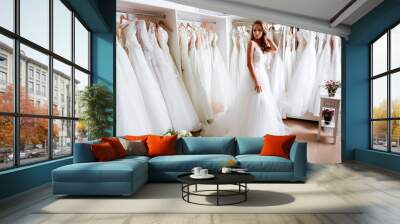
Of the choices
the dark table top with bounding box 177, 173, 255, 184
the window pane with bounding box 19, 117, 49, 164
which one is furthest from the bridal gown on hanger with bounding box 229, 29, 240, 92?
the dark table top with bounding box 177, 173, 255, 184

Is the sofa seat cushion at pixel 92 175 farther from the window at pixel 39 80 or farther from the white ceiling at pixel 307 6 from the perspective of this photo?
the white ceiling at pixel 307 6

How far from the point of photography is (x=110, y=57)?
7918 mm

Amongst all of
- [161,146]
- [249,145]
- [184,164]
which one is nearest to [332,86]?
[249,145]

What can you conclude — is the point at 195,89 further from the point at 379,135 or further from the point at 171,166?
the point at 379,135

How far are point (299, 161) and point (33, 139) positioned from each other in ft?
12.1

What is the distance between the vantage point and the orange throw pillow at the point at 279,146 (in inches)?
228

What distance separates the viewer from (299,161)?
5.49 metres

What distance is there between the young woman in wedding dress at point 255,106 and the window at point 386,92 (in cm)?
200

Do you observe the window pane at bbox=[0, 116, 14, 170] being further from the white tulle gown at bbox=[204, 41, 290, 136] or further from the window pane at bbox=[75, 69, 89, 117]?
the white tulle gown at bbox=[204, 41, 290, 136]

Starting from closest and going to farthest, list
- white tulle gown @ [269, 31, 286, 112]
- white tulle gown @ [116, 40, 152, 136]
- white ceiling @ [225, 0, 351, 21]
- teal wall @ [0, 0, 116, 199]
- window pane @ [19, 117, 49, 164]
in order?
1. window pane @ [19, 117, 49, 164]
2. teal wall @ [0, 0, 116, 199]
3. white ceiling @ [225, 0, 351, 21]
4. white tulle gown @ [116, 40, 152, 136]
5. white tulle gown @ [269, 31, 286, 112]

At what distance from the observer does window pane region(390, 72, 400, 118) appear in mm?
7219

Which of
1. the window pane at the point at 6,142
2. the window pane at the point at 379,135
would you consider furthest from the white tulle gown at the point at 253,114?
the window pane at the point at 6,142

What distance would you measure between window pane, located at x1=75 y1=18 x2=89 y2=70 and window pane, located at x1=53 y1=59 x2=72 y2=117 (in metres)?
0.59

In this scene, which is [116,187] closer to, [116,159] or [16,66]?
[116,159]
